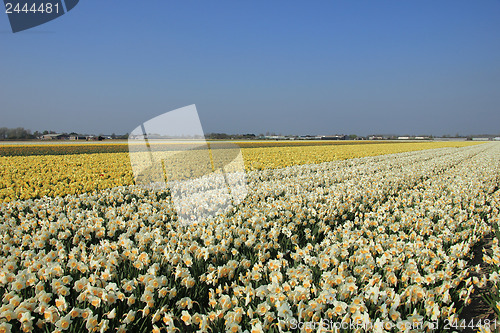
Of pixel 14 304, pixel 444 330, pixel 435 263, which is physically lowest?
pixel 444 330

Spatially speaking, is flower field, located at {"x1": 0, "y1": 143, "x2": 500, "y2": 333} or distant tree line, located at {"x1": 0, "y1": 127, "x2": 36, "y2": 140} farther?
distant tree line, located at {"x1": 0, "y1": 127, "x2": 36, "y2": 140}

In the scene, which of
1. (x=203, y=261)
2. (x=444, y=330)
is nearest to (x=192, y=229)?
(x=203, y=261)

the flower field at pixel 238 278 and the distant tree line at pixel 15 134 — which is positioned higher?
the distant tree line at pixel 15 134

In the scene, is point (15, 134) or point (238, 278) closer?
point (238, 278)

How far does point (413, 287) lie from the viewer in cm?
291

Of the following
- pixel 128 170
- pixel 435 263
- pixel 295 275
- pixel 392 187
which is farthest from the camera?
pixel 128 170

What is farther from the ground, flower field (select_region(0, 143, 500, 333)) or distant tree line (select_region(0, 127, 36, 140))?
distant tree line (select_region(0, 127, 36, 140))

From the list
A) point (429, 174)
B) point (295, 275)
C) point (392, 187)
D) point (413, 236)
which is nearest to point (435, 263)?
point (413, 236)

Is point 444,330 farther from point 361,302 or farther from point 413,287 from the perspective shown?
point 361,302

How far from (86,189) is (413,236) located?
8985mm

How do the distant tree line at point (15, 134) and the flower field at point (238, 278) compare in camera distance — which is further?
the distant tree line at point (15, 134)

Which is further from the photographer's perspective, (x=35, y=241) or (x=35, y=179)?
(x=35, y=179)

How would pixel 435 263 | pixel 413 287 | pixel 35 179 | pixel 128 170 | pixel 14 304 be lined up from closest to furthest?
pixel 14 304, pixel 413 287, pixel 435 263, pixel 35 179, pixel 128 170

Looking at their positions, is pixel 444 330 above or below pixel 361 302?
below
